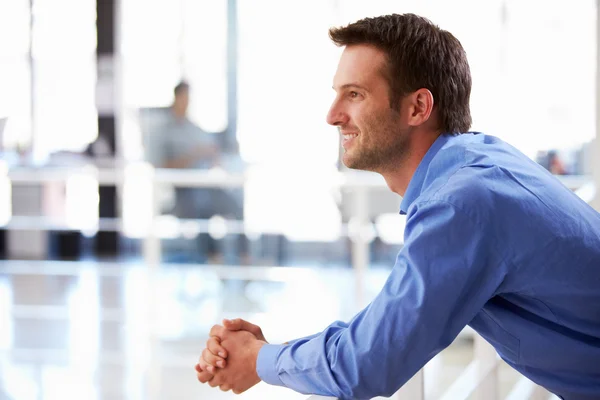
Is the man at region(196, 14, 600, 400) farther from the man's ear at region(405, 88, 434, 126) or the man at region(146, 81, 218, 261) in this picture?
the man at region(146, 81, 218, 261)

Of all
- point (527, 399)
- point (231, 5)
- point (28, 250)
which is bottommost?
point (28, 250)

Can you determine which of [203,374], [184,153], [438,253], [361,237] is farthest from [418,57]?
[184,153]

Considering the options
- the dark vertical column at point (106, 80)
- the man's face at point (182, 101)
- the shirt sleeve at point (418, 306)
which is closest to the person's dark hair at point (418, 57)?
the shirt sleeve at point (418, 306)

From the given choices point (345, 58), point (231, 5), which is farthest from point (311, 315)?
point (345, 58)

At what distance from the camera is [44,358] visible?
8.94 feet

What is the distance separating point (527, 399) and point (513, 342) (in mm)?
356

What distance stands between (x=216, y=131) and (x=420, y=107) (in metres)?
4.08

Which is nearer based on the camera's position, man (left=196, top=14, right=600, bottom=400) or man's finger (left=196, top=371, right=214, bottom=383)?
man (left=196, top=14, right=600, bottom=400)

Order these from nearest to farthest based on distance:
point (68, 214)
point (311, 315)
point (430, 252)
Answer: point (430, 252) → point (311, 315) → point (68, 214)

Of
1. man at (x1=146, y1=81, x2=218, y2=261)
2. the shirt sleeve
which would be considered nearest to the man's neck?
the shirt sleeve

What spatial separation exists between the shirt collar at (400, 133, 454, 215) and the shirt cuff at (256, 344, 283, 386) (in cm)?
19

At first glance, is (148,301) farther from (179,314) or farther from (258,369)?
(258,369)

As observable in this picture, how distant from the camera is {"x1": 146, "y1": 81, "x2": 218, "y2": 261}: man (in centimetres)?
328

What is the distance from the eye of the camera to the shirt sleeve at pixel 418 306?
611 mm
